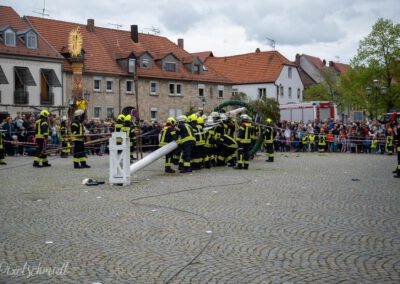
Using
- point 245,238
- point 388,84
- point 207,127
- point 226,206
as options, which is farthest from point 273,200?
point 388,84

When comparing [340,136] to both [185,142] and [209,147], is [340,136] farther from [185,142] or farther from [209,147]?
[185,142]

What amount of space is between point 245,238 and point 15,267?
3240mm

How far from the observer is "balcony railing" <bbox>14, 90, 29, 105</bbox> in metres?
41.5

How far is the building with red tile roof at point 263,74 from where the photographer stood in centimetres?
6625

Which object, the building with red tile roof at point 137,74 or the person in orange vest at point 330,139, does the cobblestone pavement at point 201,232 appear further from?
the building with red tile roof at point 137,74

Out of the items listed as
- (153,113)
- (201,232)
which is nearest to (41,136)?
(201,232)

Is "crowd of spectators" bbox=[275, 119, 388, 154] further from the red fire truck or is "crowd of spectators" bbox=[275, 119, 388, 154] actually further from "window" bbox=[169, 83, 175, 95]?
"window" bbox=[169, 83, 175, 95]

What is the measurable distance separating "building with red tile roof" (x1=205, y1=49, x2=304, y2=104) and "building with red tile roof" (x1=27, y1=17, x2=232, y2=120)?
751 centimetres

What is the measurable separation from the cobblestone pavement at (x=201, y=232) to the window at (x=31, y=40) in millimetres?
30984

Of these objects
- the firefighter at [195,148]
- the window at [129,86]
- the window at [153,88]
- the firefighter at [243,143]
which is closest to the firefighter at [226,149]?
the firefighter at [243,143]

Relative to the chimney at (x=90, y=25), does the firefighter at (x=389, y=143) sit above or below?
below

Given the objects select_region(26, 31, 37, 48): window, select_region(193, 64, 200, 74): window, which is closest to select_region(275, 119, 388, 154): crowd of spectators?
select_region(26, 31, 37, 48): window

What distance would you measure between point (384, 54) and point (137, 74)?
24921mm

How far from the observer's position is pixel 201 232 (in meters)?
8.12
